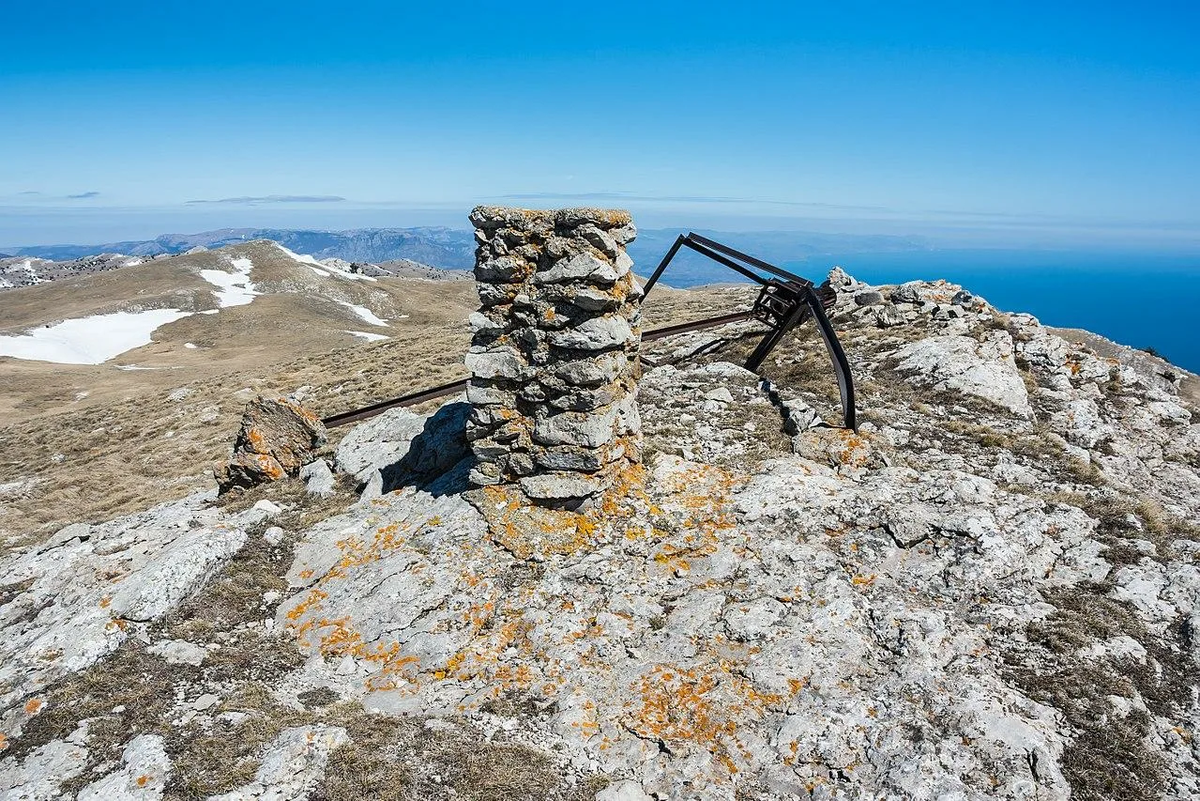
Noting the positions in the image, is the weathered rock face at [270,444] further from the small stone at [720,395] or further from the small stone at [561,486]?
the small stone at [720,395]

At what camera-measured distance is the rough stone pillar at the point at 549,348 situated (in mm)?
9742

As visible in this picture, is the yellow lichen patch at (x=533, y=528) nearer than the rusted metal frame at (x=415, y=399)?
Yes

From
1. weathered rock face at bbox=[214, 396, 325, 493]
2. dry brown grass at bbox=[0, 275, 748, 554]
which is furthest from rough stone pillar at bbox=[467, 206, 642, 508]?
dry brown grass at bbox=[0, 275, 748, 554]

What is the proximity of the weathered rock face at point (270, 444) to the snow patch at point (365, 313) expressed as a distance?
2316 inches

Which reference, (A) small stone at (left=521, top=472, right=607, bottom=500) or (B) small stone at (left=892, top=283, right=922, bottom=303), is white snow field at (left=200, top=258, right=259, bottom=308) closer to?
(B) small stone at (left=892, top=283, right=922, bottom=303)

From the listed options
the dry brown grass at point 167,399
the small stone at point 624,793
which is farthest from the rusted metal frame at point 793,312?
the dry brown grass at point 167,399

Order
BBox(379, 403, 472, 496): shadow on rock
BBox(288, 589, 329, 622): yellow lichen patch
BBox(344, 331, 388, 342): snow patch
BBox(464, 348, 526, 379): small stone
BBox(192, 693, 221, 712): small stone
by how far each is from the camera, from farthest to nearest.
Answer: BBox(344, 331, 388, 342): snow patch < BBox(379, 403, 472, 496): shadow on rock < BBox(464, 348, 526, 379): small stone < BBox(288, 589, 329, 622): yellow lichen patch < BBox(192, 693, 221, 712): small stone

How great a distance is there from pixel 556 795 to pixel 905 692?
415 cm

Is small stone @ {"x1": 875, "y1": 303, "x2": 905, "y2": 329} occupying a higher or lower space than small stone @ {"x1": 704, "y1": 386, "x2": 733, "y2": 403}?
higher

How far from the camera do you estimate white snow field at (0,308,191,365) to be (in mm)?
56344

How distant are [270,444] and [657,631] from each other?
11.5 meters

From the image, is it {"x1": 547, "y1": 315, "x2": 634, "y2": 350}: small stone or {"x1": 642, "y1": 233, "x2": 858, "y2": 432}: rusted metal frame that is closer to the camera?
{"x1": 547, "y1": 315, "x2": 634, "y2": 350}: small stone

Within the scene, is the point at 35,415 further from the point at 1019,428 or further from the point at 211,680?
the point at 1019,428

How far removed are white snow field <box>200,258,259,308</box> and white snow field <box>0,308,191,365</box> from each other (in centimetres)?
605
